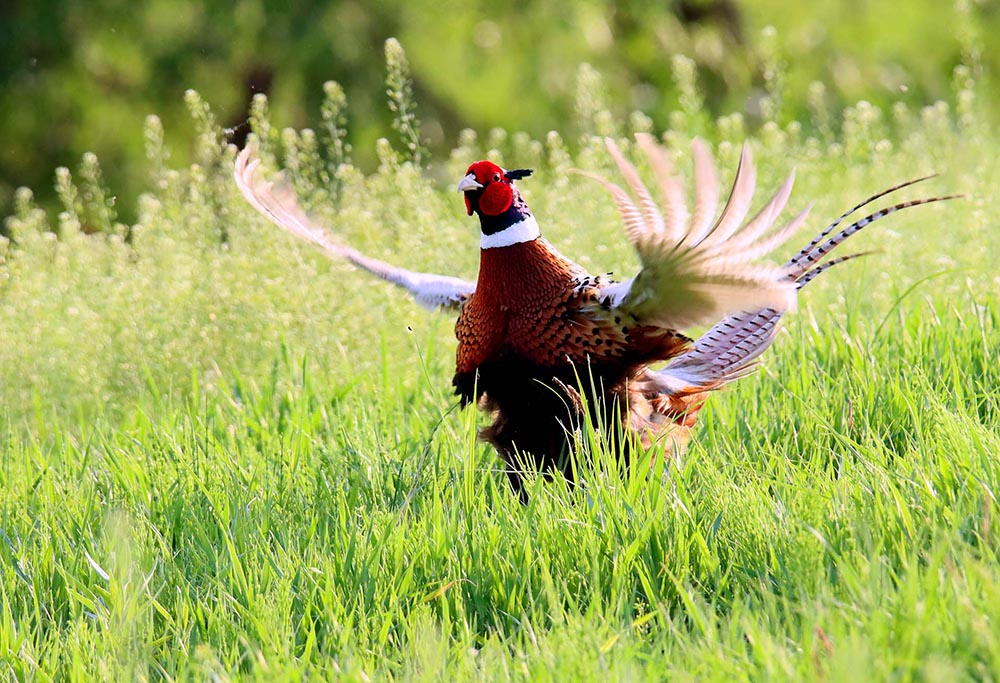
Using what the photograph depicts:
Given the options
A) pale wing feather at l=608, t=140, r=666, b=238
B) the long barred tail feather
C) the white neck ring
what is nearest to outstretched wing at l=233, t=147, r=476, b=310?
the white neck ring

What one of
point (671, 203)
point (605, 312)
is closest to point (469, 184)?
point (605, 312)

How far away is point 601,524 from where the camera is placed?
9.50 feet

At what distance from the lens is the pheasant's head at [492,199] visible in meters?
3.48

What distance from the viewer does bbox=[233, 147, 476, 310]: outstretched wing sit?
4082mm

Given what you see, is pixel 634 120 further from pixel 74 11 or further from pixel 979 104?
pixel 74 11

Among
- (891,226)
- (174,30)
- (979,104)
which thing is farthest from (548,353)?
(174,30)

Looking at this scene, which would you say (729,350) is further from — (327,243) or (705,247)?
(327,243)

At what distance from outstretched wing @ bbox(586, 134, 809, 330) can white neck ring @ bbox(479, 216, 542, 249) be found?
1.13 feet

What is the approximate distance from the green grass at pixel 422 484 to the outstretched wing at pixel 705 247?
0.42 m

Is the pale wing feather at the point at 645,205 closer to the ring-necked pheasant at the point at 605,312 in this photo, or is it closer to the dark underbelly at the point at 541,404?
the ring-necked pheasant at the point at 605,312

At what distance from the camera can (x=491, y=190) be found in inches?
137

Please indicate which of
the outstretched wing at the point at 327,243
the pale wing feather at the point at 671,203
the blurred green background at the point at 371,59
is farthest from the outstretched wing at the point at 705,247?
the blurred green background at the point at 371,59

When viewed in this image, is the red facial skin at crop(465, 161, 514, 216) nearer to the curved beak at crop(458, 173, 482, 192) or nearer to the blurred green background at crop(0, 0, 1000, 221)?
the curved beak at crop(458, 173, 482, 192)

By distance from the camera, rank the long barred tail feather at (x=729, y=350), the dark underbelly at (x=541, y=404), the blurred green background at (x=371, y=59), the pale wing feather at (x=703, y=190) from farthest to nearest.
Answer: the blurred green background at (x=371, y=59) → the long barred tail feather at (x=729, y=350) → the dark underbelly at (x=541, y=404) → the pale wing feather at (x=703, y=190)
